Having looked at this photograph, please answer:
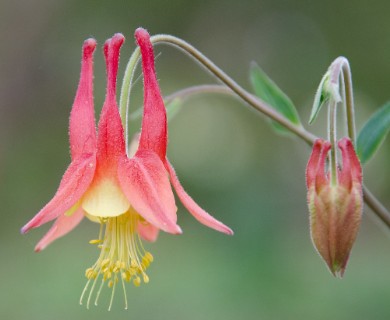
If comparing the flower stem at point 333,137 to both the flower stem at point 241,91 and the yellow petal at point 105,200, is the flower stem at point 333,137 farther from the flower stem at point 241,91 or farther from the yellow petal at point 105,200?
the yellow petal at point 105,200

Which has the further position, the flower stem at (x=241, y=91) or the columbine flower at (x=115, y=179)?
the flower stem at (x=241, y=91)

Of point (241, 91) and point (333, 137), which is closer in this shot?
point (333, 137)

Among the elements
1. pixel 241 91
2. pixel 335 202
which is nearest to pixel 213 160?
pixel 241 91

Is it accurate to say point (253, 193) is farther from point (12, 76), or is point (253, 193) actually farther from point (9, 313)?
point (12, 76)

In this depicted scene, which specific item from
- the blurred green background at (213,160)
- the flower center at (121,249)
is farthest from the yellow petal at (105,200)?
the blurred green background at (213,160)

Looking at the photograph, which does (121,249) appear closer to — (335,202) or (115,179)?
(115,179)

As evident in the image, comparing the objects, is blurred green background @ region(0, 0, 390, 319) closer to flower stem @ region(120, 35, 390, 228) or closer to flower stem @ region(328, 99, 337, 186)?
flower stem @ region(120, 35, 390, 228)
